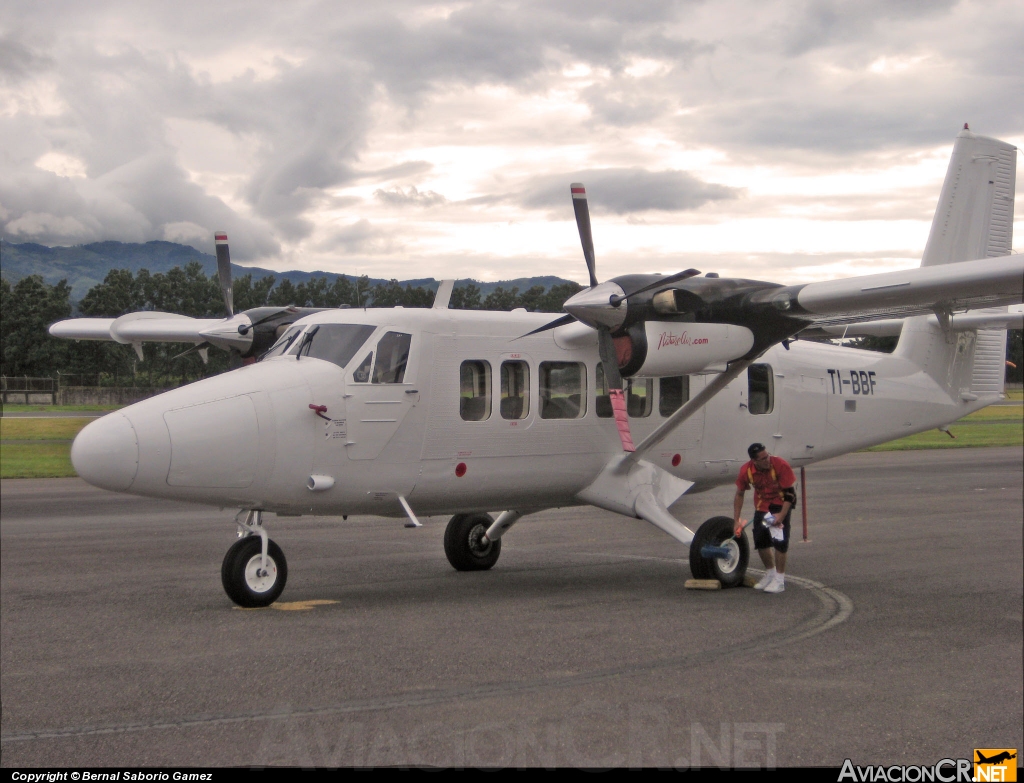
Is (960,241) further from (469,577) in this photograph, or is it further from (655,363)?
(469,577)

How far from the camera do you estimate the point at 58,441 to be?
131 feet

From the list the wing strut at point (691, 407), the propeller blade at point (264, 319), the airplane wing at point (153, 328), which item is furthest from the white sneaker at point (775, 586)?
the airplane wing at point (153, 328)

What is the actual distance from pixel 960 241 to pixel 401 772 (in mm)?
12829

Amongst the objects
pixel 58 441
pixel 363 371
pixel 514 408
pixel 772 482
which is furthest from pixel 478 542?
pixel 58 441

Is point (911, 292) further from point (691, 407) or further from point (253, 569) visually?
point (253, 569)

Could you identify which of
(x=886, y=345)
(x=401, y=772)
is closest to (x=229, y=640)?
(x=401, y=772)

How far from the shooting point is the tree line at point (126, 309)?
48.9 metres

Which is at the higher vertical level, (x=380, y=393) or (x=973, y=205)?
(x=973, y=205)

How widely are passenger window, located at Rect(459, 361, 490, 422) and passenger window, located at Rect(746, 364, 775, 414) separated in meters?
4.13

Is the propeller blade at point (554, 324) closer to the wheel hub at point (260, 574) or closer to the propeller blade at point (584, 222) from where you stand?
the propeller blade at point (584, 222)

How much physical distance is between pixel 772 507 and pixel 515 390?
3.30m

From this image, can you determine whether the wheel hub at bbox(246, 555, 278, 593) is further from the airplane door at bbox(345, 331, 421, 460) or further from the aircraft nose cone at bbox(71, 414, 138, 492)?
the aircraft nose cone at bbox(71, 414, 138, 492)

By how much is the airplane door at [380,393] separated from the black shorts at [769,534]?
4.22 metres

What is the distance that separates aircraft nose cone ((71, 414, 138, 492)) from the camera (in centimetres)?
958
